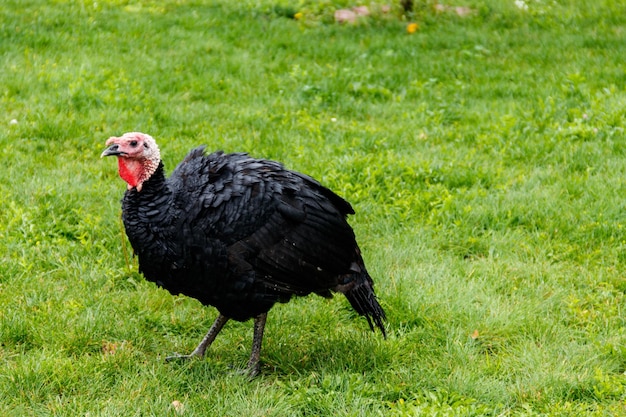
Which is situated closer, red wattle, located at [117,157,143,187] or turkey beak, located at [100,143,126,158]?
turkey beak, located at [100,143,126,158]

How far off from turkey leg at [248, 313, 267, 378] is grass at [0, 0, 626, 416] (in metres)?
0.09

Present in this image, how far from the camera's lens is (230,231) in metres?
4.11

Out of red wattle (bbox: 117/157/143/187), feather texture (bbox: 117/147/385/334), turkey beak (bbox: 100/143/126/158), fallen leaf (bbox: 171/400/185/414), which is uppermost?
turkey beak (bbox: 100/143/126/158)

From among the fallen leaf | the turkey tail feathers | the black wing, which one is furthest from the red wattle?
the turkey tail feathers

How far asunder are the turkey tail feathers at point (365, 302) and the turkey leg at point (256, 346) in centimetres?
52

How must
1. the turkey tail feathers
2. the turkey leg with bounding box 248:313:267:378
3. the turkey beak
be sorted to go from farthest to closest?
the turkey tail feathers < the turkey leg with bounding box 248:313:267:378 < the turkey beak

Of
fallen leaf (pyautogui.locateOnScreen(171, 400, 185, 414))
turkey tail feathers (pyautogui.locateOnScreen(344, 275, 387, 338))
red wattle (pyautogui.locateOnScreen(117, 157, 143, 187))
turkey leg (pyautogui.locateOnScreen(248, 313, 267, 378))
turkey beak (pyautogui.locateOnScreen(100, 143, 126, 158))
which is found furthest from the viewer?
turkey tail feathers (pyautogui.locateOnScreen(344, 275, 387, 338))

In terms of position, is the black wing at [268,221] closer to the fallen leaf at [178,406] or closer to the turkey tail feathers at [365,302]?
the turkey tail feathers at [365,302]

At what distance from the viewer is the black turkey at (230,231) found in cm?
411

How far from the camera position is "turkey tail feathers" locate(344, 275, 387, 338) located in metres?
4.49

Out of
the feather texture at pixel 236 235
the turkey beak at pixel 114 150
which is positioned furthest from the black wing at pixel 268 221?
the turkey beak at pixel 114 150

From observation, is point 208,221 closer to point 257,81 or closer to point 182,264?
point 182,264

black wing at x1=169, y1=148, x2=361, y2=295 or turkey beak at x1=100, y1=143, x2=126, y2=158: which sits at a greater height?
turkey beak at x1=100, y1=143, x2=126, y2=158

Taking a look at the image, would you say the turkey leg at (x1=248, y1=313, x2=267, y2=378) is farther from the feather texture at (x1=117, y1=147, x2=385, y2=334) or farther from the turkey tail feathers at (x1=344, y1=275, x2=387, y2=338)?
the turkey tail feathers at (x1=344, y1=275, x2=387, y2=338)
